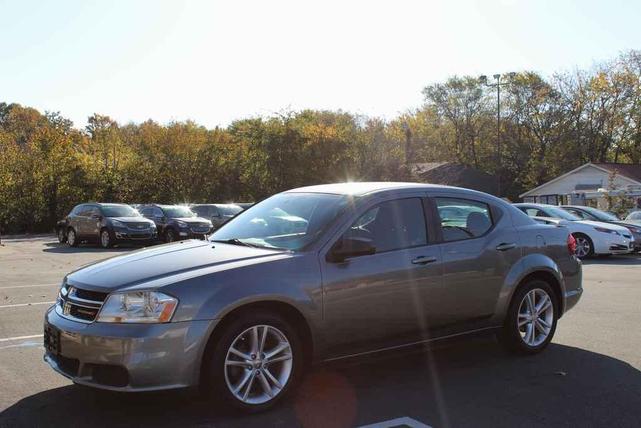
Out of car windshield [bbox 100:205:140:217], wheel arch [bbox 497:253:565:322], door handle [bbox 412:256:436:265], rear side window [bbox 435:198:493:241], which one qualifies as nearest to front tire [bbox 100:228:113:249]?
car windshield [bbox 100:205:140:217]

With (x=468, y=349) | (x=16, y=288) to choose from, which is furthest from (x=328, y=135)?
(x=468, y=349)

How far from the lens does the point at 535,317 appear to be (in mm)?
6266

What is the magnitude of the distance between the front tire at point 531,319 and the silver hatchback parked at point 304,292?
1 cm

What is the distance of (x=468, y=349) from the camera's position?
6402 millimetres

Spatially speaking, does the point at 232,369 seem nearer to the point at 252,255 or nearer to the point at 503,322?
the point at 252,255

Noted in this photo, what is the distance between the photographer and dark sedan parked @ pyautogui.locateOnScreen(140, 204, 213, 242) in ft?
81.2

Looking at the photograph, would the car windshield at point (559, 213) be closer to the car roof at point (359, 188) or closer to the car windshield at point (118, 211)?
the car roof at point (359, 188)

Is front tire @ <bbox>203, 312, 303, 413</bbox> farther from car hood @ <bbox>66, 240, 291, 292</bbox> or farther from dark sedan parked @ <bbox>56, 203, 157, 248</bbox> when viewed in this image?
dark sedan parked @ <bbox>56, 203, 157, 248</bbox>

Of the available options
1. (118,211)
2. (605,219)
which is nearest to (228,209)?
(118,211)

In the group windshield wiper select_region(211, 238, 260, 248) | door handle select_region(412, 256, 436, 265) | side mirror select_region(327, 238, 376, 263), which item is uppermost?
windshield wiper select_region(211, 238, 260, 248)

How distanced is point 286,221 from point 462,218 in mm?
1719

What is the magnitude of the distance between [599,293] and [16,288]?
1006 cm

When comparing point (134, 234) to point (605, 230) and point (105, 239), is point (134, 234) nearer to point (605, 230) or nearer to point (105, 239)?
point (105, 239)

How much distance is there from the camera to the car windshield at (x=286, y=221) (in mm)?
5094
